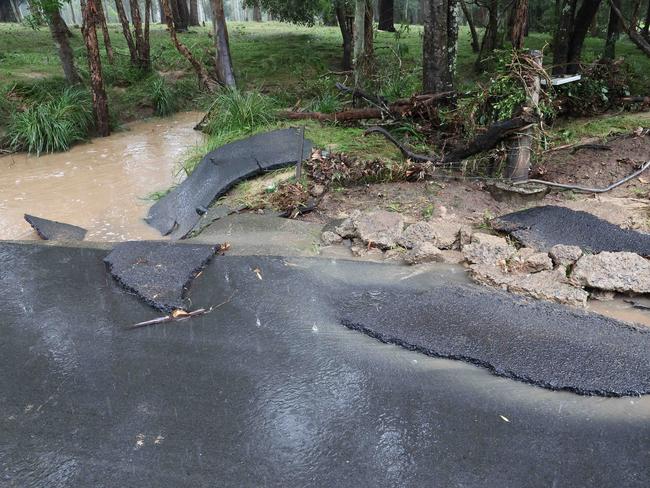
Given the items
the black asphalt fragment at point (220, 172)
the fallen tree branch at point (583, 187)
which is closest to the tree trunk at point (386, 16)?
the black asphalt fragment at point (220, 172)

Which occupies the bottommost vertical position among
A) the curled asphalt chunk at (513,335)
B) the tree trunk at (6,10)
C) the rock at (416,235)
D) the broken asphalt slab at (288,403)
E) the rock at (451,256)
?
the broken asphalt slab at (288,403)

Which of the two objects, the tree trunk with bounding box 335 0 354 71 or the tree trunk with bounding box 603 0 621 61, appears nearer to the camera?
the tree trunk with bounding box 603 0 621 61

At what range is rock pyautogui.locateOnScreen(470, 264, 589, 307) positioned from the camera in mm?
3760

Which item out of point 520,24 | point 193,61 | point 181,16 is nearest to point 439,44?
point 520,24

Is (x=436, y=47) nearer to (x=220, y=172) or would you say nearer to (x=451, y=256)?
(x=220, y=172)

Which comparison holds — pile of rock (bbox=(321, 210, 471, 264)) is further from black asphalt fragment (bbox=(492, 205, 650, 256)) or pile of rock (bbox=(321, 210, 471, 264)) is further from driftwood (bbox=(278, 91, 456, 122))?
driftwood (bbox=(278, 91, 456, 122))

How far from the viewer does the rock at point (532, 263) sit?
13.5 ft

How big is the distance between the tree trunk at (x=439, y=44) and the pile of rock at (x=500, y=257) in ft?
10.6

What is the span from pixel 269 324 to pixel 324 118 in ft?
16.6

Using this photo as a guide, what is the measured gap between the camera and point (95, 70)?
370 inches

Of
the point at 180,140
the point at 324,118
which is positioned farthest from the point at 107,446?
the point at 180,140

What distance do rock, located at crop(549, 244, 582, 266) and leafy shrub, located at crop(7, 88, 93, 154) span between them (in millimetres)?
8198

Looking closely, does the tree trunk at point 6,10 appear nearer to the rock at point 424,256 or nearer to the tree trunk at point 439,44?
the tree trunk at point 439,44

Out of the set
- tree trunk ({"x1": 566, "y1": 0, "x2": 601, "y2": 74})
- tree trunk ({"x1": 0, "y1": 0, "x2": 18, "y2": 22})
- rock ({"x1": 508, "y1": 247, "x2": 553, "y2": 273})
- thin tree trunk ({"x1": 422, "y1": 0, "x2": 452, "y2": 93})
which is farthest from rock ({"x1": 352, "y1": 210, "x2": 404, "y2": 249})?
tree trunk ({"x1": 0, "y1": 0, "x2": 18, "y2": 22})
